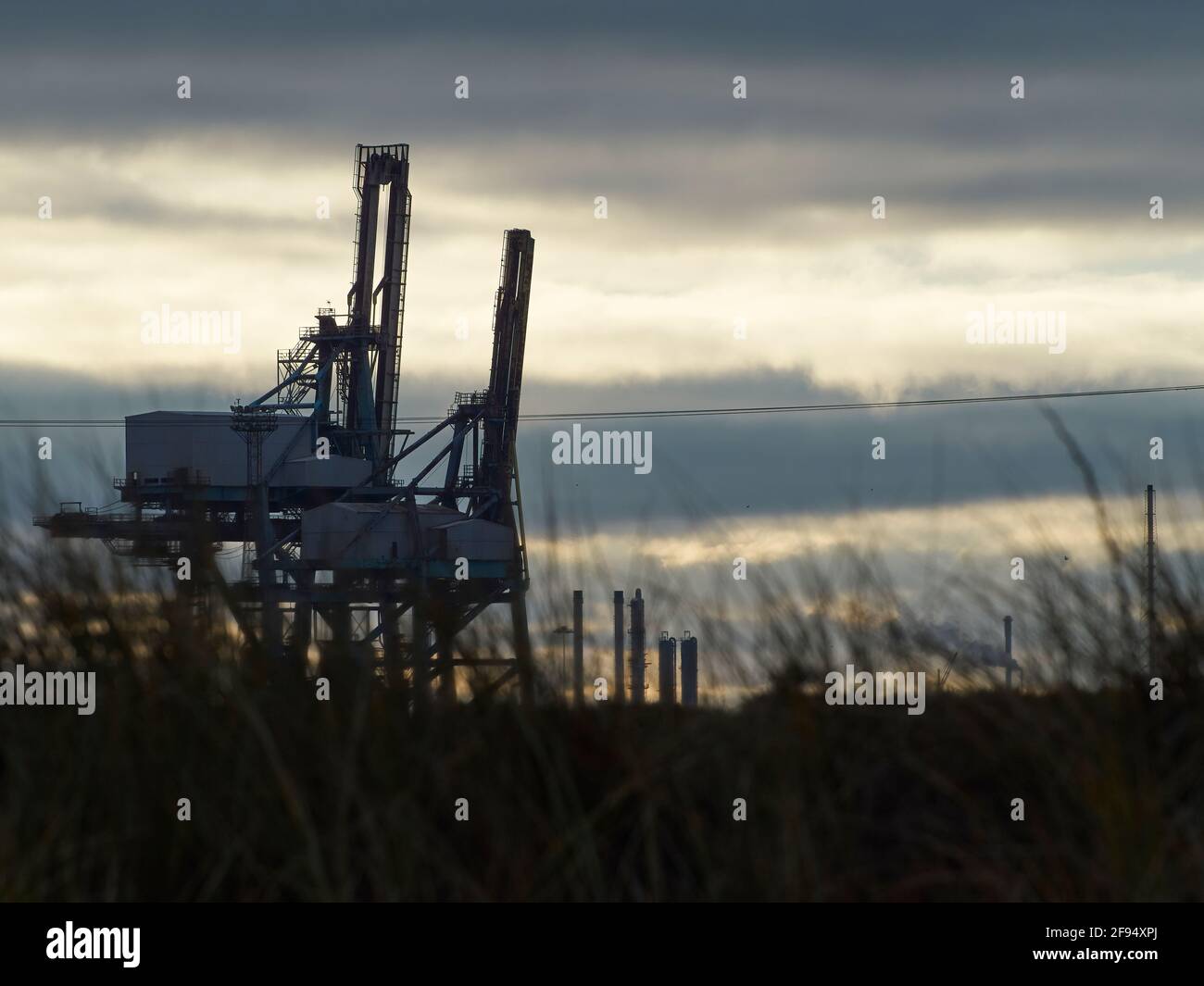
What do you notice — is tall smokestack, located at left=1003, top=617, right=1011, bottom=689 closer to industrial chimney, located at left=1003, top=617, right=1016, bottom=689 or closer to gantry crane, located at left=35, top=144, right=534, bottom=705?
industrial chimney, located at left=1003, top=617, right=1016, bottom=689

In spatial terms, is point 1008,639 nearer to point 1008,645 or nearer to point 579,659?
point 1008,645

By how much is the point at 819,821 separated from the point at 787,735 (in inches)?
11.9

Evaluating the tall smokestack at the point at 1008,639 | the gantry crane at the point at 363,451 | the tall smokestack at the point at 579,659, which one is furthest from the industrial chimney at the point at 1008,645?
the gantry crane at the point at 363,451

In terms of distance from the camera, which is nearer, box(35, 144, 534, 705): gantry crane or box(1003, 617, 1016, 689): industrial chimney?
box(1003, 617, 1016, 689): industrial chimney

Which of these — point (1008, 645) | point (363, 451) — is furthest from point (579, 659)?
point (363, 451)

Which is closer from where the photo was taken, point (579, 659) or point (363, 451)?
point (579, 659)

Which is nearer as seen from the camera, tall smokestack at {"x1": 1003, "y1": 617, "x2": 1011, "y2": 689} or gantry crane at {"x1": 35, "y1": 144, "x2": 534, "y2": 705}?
tall smokestack at {"x1": 1003, "y1": 617, "x2": 1011, "y2": 689}

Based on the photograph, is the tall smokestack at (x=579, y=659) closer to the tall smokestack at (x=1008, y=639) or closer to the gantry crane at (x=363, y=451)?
the tall smokestack at (x=1008, y=639)

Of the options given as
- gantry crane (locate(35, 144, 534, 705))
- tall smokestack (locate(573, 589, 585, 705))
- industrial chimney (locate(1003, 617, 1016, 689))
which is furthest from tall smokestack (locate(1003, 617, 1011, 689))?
gantry crane (locate(35, 144, 534, 705))

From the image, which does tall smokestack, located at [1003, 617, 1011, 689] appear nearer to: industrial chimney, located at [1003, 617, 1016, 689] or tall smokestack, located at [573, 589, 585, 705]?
industrial chimney, located at [1003, 617, 1016, 689]

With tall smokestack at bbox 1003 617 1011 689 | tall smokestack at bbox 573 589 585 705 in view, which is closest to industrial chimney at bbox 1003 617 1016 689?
tall smokestack at bbox 1003 617 1011 689

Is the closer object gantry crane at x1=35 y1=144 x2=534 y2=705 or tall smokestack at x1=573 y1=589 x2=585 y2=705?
tall smokestack at x1=573 y1=589 x2=585 y2=705

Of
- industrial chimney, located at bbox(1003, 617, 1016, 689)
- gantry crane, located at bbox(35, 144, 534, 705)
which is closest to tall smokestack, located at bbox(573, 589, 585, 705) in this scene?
industrial chimney, located at bbox(1003, 617, 1016, 689)

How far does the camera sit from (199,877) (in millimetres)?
5074
